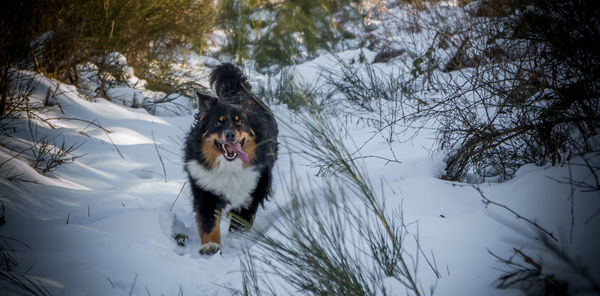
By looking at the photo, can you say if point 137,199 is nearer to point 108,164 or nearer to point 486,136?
point 108,164

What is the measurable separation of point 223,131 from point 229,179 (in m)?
0.48

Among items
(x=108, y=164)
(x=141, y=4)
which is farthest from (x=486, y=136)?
(x=141, y=4)

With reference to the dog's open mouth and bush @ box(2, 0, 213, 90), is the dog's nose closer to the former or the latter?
the dog's open mouth

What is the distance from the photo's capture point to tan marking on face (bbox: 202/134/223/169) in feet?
9.22

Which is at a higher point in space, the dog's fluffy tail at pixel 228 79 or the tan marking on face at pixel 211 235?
the dog's fluffy tail at pixel 228 79

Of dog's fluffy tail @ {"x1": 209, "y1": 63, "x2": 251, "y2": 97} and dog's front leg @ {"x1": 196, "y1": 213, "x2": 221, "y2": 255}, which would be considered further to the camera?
dog's fluffy tail @ {"x1": 209, "y1": 63, "x2": 251, "y2": 97}

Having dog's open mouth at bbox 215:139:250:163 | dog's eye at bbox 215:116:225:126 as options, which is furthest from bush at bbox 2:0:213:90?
dog's open mouth at bbox 215:139:250:163

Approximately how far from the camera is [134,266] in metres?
1.87

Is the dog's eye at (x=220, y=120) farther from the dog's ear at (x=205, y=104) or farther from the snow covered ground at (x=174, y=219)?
the snow covered ground at (x=174, y=219)

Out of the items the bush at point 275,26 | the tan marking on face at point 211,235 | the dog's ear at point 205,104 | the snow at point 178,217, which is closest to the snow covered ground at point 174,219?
the snow at point 178,217

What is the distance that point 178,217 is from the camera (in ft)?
9.39

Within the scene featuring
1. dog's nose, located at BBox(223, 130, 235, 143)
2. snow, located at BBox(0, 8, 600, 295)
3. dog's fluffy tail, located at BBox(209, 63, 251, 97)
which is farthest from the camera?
dog's fluffy tail, located at BBox(209, 63, 251, 97)

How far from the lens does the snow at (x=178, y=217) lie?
1236 mm

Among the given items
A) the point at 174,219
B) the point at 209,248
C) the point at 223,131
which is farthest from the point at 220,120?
the point at 209,248
